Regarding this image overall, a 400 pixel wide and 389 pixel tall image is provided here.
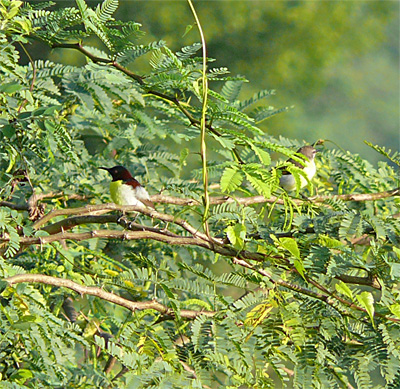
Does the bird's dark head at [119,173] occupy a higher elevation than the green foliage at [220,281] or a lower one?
lower

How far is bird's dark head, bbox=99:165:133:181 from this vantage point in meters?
2.83

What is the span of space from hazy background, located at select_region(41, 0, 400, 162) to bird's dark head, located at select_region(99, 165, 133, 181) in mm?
6827

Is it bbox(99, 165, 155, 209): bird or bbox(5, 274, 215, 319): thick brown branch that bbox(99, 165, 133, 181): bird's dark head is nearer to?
bbox(99, 165, 155, 209): bird

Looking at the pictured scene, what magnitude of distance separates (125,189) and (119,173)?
0.22 m

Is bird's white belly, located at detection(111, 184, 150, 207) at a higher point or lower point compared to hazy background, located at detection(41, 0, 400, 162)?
higher

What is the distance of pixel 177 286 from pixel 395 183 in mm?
1441

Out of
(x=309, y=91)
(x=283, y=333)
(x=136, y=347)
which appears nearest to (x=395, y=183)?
(x=283, y=333)

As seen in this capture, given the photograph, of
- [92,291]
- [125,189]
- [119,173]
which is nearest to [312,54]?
[119,173]

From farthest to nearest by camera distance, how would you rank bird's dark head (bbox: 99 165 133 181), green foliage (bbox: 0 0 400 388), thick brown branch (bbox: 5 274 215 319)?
bird's dark head (bbox: 99 165 133 181), thick brown branch (bbox: 5 274 215 319), green foliage (bbox: 0 0 400 388)

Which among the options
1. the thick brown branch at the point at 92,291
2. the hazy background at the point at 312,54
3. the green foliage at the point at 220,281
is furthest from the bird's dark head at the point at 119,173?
the hazy background at the point at 312,54

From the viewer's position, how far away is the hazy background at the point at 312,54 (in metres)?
11.0

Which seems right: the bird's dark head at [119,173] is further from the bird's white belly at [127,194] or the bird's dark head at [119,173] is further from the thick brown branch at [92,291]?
the thick brown branch at [92,291]

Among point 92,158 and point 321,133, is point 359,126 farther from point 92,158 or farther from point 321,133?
point 92,158

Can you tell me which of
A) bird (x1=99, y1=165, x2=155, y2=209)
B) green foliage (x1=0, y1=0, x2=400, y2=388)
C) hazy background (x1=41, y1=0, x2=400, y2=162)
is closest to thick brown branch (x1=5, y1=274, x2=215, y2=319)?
green foliage (x1=0, y1=0, x2=400, y2=388)
